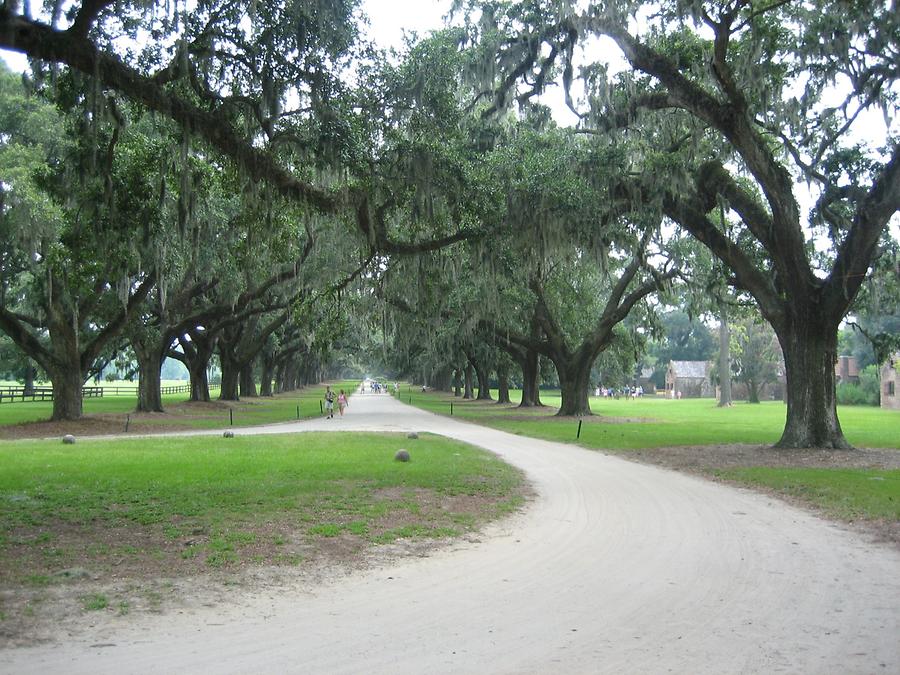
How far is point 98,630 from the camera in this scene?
483 cm

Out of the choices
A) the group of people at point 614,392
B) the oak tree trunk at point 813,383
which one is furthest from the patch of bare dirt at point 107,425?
the group of people at point 614,392

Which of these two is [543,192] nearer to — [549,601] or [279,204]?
[279,204]

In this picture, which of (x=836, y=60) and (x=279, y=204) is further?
(x=836, y=60)

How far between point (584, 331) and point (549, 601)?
98.7 feet

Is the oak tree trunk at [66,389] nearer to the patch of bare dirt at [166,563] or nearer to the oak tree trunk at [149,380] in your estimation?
the oak tree trunk at [149,380]

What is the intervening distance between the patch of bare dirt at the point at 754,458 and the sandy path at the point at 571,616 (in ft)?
16.8

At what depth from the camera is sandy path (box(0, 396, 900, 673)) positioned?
4.29 metres

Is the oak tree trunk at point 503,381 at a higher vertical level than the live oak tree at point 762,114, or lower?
lower

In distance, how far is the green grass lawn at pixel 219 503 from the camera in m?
6.88

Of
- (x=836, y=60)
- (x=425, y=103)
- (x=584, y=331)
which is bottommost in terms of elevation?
(x=584, y=331)

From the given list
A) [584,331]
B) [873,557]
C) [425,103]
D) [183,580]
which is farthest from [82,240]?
[584,331]

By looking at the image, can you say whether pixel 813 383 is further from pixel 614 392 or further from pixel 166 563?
pixel 614 392

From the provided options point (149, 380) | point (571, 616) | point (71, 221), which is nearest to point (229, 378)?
point (149, 380)

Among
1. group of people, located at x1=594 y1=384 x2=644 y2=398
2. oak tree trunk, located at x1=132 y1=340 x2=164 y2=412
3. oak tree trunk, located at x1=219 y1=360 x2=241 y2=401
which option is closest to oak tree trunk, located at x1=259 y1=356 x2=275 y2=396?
oak tree trunk, located at x1=219 y1=360 x2=241 y2=401
